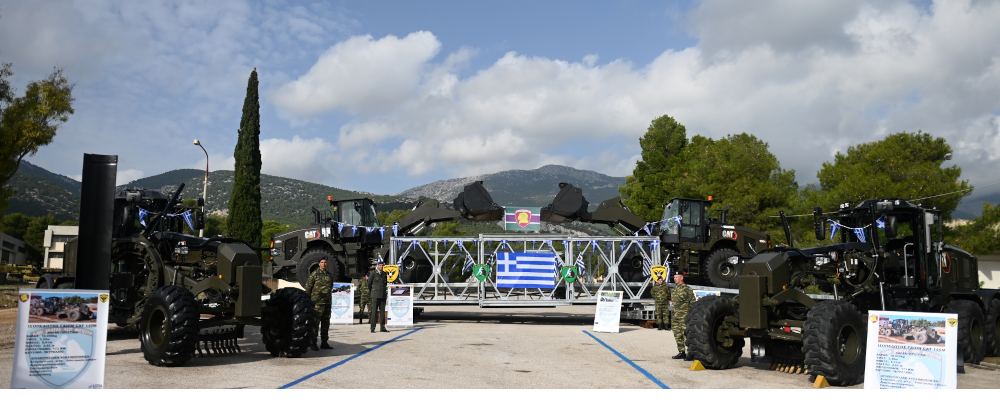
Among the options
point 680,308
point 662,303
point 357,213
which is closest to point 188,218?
point 357,213

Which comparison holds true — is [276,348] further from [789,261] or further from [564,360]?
[789,261]

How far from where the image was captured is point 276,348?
32.3ft

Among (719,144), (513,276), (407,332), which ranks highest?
(719,144)

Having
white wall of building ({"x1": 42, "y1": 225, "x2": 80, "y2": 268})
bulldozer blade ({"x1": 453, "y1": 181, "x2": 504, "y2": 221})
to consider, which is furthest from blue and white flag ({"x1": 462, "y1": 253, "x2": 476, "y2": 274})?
white wall of building ({"x1": 42, "y1": 225, "x2": 80, "y2": 268})

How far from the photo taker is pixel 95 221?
8305mm

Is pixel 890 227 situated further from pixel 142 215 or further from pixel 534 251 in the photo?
pixel 142 215

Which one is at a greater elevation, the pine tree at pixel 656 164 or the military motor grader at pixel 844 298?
the pine tree at pixel 656 164

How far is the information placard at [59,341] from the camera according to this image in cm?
595

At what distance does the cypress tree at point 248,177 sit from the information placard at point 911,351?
111ft

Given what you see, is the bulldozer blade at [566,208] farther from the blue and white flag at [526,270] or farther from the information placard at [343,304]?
the information placard at [343,304]

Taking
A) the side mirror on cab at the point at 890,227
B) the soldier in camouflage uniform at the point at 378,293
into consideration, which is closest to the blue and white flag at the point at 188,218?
the soldier in camouflage uniform at the point at 378,293

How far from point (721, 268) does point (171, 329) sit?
51.8ft
